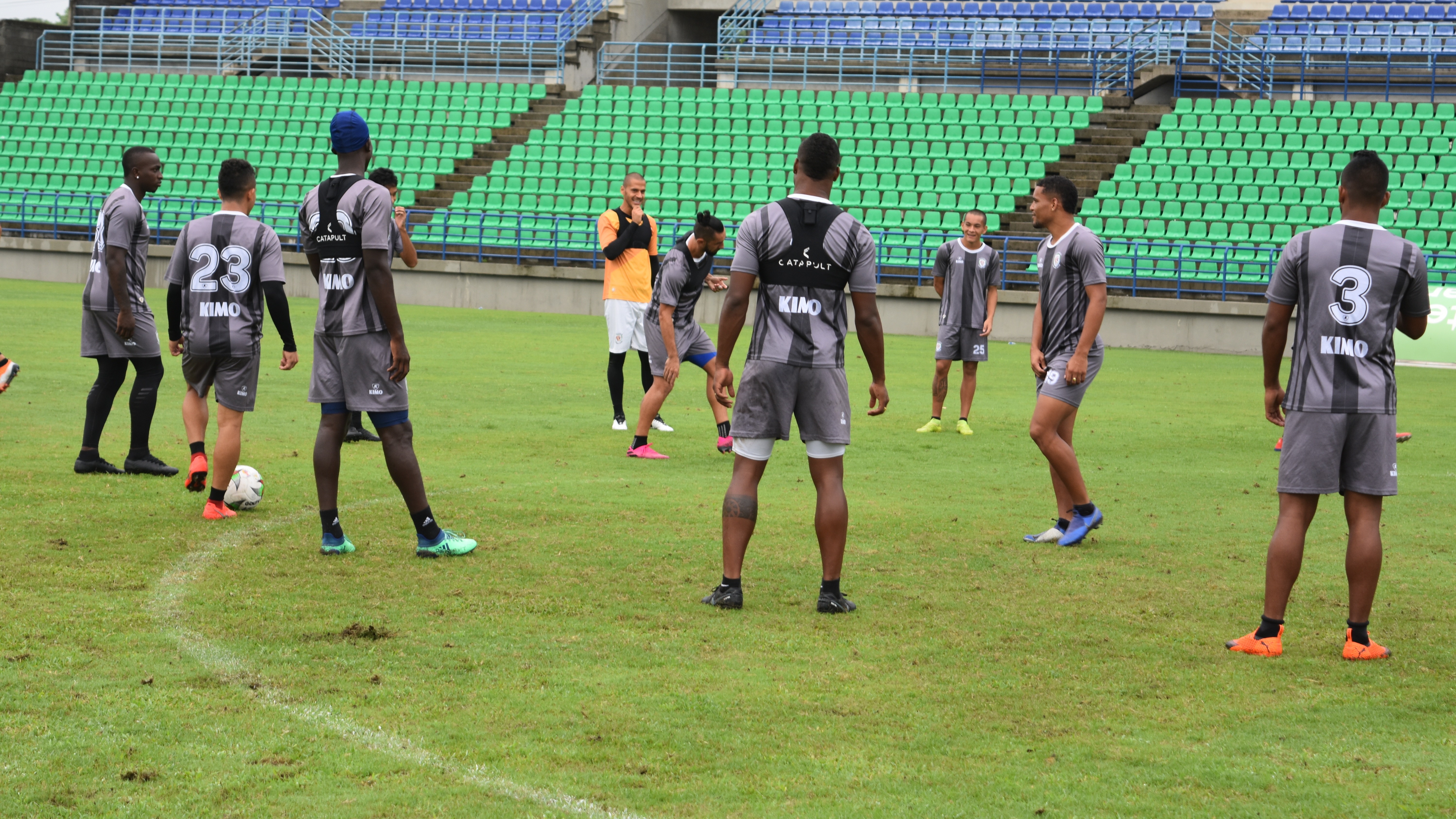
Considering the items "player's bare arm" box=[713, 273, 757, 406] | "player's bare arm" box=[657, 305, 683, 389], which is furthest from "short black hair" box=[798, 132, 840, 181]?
"player's bare arm" box=[657, 305, 683, 389]

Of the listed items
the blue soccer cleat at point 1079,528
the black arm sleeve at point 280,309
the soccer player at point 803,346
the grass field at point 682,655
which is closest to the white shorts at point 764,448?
the soccer player at point 803,346

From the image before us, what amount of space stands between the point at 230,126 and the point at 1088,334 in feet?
98.2

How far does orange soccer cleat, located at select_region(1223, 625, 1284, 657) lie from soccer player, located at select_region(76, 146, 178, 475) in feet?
21.3

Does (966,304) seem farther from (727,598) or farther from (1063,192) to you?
(727,598)

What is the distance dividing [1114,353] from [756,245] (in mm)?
17296

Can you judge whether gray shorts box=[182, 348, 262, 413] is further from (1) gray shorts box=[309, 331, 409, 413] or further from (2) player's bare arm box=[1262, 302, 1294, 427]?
(2) player's bare arm box=[1262, 302, 1294, 427]

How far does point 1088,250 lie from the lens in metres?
7.62

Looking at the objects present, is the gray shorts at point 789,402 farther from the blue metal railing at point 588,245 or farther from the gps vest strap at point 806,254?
the blue metal railing at point 588,245

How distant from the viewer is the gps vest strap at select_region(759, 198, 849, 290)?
587cm

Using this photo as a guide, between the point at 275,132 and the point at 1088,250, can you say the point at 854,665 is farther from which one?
the point at 275,132

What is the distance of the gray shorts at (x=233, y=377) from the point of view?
7.73 metres

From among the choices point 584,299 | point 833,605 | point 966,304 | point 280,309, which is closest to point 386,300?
point 280,309

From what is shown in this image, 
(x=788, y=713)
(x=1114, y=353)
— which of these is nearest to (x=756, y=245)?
(x=788, y=713)

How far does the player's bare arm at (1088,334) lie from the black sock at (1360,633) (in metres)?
2.31
